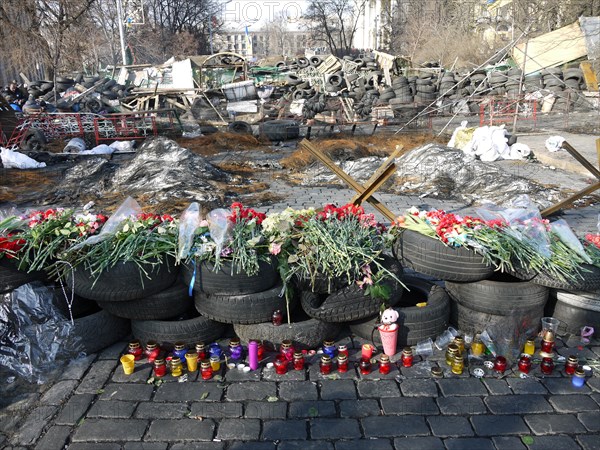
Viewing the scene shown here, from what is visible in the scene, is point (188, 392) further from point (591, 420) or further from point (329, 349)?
point (591, 420)

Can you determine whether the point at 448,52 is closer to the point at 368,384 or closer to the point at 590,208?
the point at 590,208

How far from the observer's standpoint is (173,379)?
381 centimetres

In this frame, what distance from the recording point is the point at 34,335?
4.00m

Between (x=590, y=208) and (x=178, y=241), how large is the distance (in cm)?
798

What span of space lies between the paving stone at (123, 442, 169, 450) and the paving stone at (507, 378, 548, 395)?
8.58ft

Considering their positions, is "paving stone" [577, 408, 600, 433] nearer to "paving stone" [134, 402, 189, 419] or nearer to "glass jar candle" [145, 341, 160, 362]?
"paving stone" [134, 402, 189, 419]

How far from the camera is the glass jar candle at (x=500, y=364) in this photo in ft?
12.5

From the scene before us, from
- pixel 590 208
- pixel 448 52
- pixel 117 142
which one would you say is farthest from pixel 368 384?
pixel 448 52

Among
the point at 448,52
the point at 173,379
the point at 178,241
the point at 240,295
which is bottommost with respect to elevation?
the point at 173,379

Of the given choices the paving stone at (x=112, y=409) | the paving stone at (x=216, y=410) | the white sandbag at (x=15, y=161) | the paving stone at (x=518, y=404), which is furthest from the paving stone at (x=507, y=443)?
the white sandbag at (x=15, y=161)

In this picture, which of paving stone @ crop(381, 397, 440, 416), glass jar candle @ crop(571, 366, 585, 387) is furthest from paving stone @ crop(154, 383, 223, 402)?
glass jar candle @ crop(571, 366, 585, 387)

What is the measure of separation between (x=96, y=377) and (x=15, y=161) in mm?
11180

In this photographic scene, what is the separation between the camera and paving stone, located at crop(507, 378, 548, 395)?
11.9ft

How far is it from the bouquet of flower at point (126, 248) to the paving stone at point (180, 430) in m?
1.26
